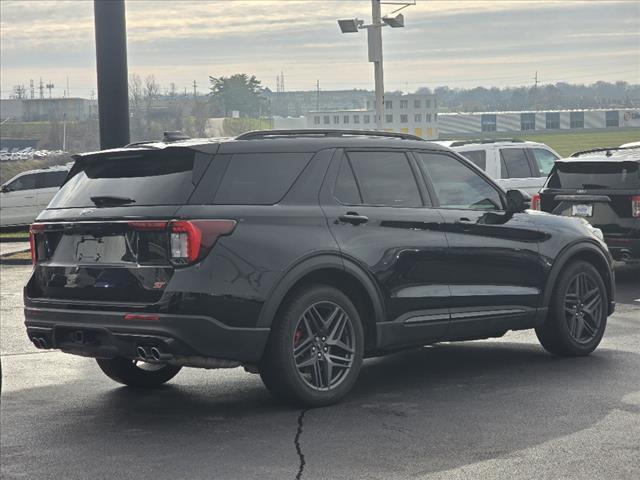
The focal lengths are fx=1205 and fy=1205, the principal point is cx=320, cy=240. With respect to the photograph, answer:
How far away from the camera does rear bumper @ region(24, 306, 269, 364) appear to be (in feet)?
23.7

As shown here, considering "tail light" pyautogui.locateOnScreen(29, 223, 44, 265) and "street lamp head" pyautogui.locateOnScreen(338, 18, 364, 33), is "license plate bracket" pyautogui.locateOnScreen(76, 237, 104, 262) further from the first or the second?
"street lamp head" pyautogui.locateOnScreen(338, 18, 364, 33)

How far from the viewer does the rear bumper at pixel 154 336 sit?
723cm

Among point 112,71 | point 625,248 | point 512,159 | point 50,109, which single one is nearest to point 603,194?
point 625,248

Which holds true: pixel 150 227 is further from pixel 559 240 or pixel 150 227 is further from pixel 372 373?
pixel 559 240

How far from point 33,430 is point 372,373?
296cm

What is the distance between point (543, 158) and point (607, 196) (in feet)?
18.1

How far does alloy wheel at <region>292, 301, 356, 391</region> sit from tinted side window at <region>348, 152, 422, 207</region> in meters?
0.90

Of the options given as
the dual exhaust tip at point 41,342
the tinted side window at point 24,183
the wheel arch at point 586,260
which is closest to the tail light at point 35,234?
the dual exhaust tip at point 41,342

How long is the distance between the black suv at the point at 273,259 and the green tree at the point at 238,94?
55760 millimetres

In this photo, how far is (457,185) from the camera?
9.16 m

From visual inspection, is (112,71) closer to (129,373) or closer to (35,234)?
(129,373)

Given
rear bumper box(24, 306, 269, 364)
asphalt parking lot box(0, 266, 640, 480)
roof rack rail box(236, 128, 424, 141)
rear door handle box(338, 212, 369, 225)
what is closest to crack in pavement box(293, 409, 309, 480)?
asphalt parking lot box(0, 266, 640, 480)

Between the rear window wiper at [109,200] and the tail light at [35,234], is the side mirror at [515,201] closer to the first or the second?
the rear window wiper at [109,200]

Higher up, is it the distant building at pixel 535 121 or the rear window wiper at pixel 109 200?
the distant building at pixel 535 121
